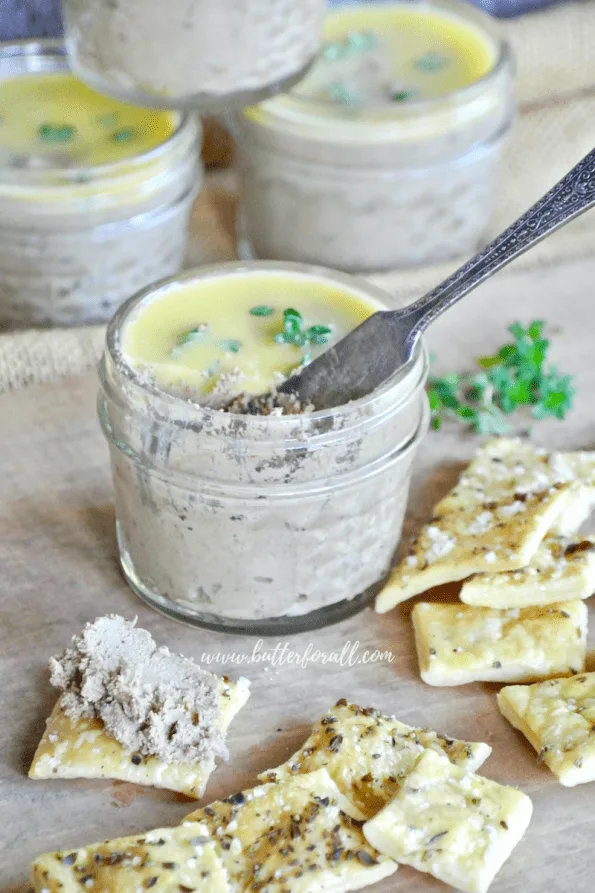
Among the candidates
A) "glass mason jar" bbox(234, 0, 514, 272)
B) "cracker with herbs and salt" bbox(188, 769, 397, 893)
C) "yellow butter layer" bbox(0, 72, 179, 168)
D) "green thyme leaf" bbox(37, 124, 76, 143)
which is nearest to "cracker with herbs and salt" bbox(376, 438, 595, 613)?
"cracker with herbs and salt" bbox(188, 769, 397, 893)

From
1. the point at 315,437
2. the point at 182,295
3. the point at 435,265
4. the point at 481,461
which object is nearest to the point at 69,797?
the point at 315,437

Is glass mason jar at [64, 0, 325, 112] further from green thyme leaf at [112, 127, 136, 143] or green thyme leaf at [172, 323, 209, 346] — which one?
green thyme leaf at [172, 323, 209, 346]

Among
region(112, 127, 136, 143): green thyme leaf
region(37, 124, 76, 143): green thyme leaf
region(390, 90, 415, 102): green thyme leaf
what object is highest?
region(390, 90, 415, 102): green thyme leaf

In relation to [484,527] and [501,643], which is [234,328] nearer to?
[484,527]

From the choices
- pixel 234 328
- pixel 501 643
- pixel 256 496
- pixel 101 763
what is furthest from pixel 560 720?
pixel 234 328

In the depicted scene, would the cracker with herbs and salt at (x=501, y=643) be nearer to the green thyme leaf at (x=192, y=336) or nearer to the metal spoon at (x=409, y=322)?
the metal spoon at (x=409, y=322)

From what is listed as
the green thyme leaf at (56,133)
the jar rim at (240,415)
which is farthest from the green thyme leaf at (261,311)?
the green thyme leaf at (56,133)
